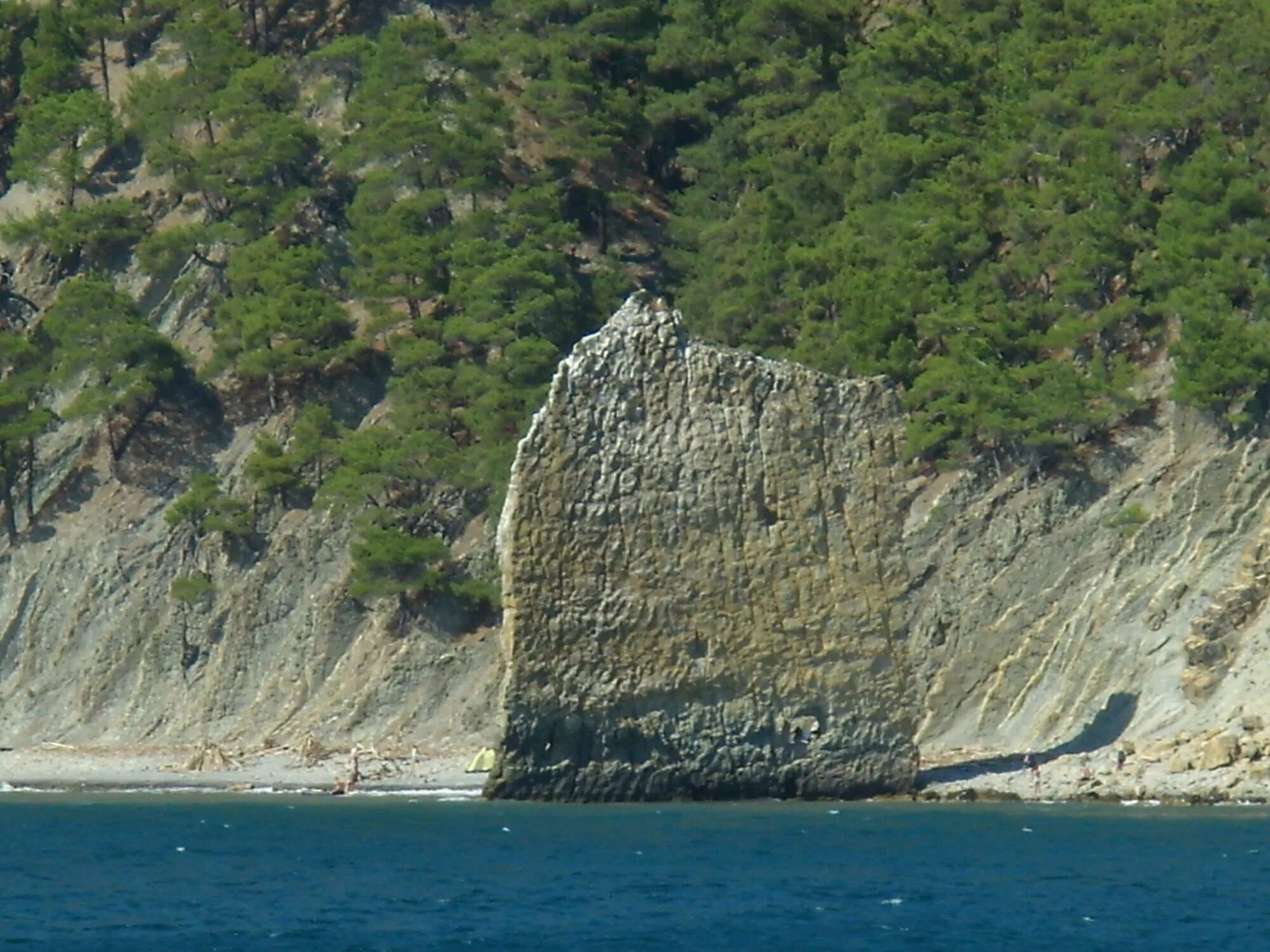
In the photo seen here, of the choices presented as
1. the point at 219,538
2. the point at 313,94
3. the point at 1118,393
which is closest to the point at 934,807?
the point at 1118,393

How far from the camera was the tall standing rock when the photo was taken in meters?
37.4

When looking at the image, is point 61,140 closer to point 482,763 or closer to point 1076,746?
point 482,763

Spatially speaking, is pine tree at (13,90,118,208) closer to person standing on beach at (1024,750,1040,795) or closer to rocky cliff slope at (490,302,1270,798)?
rocky cliff slope at (490,302,1270,798)

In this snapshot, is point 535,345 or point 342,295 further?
point 342,295

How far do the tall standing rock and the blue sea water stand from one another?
1012 mm

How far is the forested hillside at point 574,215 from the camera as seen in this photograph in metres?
46.8

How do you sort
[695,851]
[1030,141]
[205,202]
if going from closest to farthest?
[695,851]
[1030,141]
[205,202]

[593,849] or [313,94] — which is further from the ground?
[313,94]

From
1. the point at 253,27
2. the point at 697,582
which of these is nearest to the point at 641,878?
the point at 697,582

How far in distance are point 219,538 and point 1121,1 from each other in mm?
20738

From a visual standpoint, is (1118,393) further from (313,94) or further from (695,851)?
(313,94)

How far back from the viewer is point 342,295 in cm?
5531

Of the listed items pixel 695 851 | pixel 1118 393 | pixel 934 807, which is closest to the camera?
pixel 695 851

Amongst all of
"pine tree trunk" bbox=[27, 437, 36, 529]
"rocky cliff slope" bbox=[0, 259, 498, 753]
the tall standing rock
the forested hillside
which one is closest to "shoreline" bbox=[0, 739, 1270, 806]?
"rocky cliff slope" bbox=[0, 259, 498, 753]
